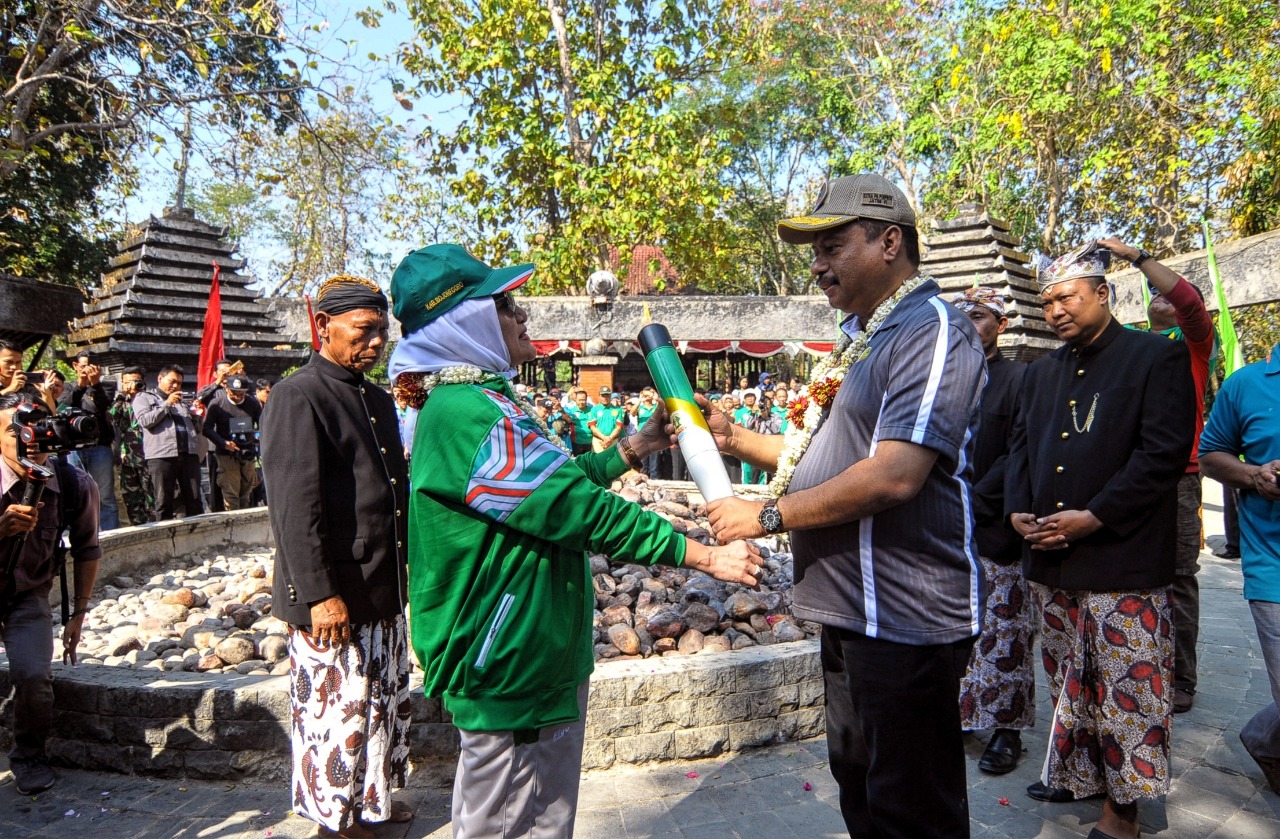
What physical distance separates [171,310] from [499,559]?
39.3 ft

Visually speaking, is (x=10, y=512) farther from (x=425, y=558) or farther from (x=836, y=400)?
(x=836, y=400)

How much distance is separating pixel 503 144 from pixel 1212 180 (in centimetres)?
1444

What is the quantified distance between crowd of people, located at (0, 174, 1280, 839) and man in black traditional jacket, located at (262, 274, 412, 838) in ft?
0.04

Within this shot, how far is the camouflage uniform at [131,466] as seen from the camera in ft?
31.5

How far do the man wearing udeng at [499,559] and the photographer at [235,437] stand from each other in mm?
8523

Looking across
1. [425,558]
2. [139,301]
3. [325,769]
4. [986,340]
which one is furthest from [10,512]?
[139,301]

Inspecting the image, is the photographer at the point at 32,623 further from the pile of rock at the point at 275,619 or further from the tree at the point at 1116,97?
the tree at the point at 1116,97

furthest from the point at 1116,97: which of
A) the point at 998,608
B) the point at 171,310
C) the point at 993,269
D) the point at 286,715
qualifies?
the point at 286,715

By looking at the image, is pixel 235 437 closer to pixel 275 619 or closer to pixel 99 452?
pixel 99 452

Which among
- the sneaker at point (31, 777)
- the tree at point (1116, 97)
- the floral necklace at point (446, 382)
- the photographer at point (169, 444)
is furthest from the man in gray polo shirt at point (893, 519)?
the tree at point (1116, 97)

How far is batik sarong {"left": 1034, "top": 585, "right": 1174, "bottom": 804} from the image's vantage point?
3178 mm

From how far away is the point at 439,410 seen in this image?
235 centimetres

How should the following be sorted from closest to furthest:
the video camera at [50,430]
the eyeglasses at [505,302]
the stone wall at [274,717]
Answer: the eyeglasses at [505,302] → the video camera at [50,430] → the stone wall at [274,717]

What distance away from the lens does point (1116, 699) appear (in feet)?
10.6
